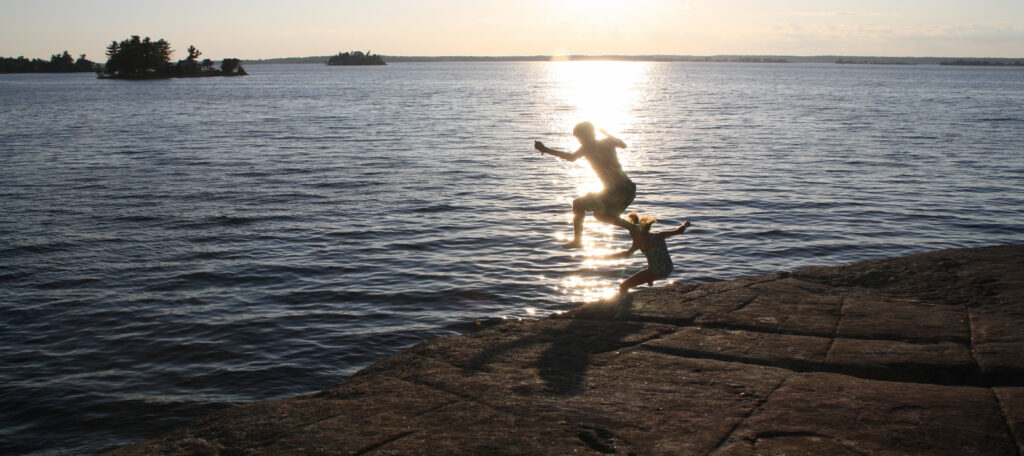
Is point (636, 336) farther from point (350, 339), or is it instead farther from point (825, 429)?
point (350, 339)

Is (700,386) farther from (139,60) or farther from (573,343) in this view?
(139,60)

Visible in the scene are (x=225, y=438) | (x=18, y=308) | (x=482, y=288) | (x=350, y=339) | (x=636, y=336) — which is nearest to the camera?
(x=225, y=438)

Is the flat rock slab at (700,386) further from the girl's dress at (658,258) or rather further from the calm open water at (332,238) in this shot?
the calm open water at (332,238)

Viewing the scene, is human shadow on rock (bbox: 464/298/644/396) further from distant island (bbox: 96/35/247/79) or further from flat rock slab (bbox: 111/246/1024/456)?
distant island (bbox: 96/35/247/79)

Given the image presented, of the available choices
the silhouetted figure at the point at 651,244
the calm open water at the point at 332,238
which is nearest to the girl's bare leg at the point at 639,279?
the silhouetted figure at the point at 651,244

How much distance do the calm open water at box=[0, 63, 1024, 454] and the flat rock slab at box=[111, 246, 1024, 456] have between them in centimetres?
197

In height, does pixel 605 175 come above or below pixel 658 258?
above

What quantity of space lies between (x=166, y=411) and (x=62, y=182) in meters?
16.8

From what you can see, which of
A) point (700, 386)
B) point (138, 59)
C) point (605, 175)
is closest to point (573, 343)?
point (700, 386)

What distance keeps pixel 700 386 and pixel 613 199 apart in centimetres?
307

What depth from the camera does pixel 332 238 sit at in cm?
1374

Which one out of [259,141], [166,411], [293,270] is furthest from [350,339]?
[259,141]

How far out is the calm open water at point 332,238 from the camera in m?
7.77

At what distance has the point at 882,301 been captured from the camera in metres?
7.30
